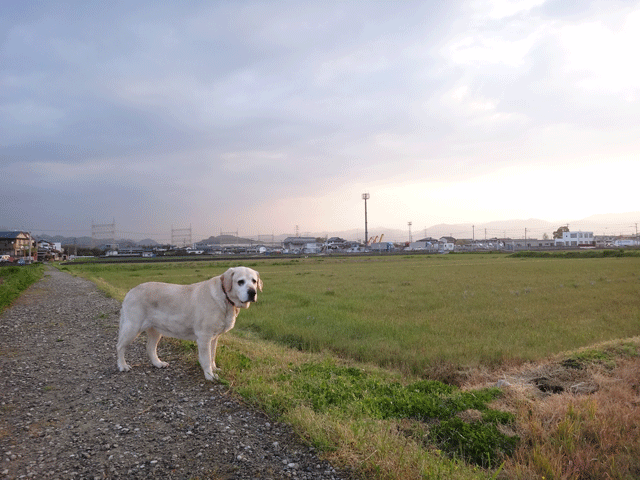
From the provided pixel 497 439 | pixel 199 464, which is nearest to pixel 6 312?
pixel 199 464

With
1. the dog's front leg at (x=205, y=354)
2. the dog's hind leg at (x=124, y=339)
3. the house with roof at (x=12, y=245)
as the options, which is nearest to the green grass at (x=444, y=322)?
the dog's front leg at (x=205, y=354)

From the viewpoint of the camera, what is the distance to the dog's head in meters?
6.16

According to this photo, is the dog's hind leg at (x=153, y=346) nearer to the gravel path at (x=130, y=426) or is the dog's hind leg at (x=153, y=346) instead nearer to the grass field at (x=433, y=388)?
the gravel path at (x=130, y=426)

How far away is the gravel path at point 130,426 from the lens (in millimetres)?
3787

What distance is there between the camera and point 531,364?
8.59 meters

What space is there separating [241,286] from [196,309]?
0.95 meters

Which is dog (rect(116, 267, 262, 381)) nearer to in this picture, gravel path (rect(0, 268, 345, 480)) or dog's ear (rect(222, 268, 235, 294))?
dog's ear (rect(222, 268, 235, 294))

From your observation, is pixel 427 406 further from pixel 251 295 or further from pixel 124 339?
pixel 124 339

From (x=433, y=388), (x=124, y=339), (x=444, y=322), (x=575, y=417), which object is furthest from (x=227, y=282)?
(x=444, y=322)

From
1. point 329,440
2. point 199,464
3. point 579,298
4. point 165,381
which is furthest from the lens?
point 579,298

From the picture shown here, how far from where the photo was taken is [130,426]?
15.4ft

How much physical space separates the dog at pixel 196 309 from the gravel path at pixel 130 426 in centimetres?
64

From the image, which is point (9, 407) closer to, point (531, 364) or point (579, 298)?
point (531, 364)

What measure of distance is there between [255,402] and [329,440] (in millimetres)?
Answer: 1537
